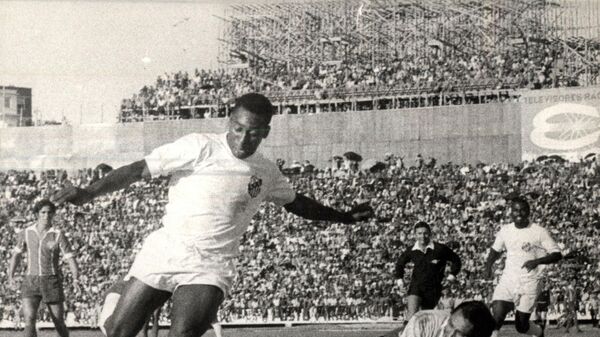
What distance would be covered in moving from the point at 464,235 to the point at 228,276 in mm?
13566

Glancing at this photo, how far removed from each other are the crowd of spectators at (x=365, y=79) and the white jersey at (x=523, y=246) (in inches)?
354

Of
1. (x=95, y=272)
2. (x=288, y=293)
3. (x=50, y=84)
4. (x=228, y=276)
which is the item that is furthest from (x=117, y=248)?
(x=228, y=276)

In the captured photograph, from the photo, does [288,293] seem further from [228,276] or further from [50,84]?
[228,276]

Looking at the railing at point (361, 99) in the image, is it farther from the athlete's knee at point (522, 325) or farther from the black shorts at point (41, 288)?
the athlete's knee at point (522, 325)

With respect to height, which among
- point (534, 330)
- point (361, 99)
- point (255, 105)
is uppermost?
point (361, 99)

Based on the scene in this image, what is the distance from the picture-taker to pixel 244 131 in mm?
5020

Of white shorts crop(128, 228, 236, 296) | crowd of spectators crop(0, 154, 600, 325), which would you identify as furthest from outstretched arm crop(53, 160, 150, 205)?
crowd of spectators crop(0, 154, 600, 325)

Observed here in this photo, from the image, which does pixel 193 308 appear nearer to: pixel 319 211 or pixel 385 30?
pixel 319 211

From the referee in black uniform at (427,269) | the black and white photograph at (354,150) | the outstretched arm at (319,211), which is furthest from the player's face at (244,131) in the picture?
the black and white photograph at (354,150)

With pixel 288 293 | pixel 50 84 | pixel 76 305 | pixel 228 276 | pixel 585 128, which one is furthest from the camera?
pixel 76 305

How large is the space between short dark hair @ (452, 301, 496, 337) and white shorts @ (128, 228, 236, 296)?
4.02 ft

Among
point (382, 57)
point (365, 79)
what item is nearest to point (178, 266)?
point (365, 79)

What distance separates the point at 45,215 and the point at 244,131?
16.3 ft

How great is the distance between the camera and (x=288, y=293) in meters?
18.0
